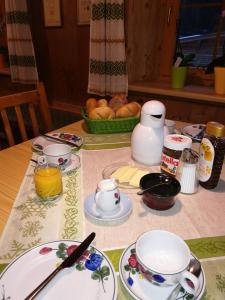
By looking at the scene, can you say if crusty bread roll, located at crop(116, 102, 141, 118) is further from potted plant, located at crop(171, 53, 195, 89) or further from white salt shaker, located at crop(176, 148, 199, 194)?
potted plant, located at crop(171, 53, 195, 89)

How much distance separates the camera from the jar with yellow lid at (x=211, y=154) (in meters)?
0.76

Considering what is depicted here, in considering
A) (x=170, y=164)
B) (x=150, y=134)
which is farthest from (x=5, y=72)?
(x=170, y=164)

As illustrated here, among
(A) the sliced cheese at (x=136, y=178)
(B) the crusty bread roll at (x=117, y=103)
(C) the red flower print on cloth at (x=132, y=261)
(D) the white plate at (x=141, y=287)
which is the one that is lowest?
(D) the white plate at (x=141, y=287)

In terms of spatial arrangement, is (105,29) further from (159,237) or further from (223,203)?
(159,237)

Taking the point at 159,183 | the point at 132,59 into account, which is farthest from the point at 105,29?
the point at 159,183

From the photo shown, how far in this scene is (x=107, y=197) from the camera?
2.24 ft

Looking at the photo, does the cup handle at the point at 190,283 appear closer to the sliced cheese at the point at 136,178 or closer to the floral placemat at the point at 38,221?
the floral placemat at the point at 38,221

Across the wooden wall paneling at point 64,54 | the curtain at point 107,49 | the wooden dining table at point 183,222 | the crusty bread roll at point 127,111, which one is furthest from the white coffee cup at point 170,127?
the wooden wall paneling at point 64,54

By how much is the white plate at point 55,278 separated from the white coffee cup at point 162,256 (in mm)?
73

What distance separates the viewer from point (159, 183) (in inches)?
29.6

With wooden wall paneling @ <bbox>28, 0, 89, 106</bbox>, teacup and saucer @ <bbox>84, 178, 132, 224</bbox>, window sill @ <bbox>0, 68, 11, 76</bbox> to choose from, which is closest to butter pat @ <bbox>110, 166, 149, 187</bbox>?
teacup and saucer @ <bbox>84, 178, 132, 224</bbox>

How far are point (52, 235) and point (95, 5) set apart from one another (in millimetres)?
1838

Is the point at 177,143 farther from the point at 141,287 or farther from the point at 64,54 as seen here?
the point at 64,54

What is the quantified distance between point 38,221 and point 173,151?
46 cm
